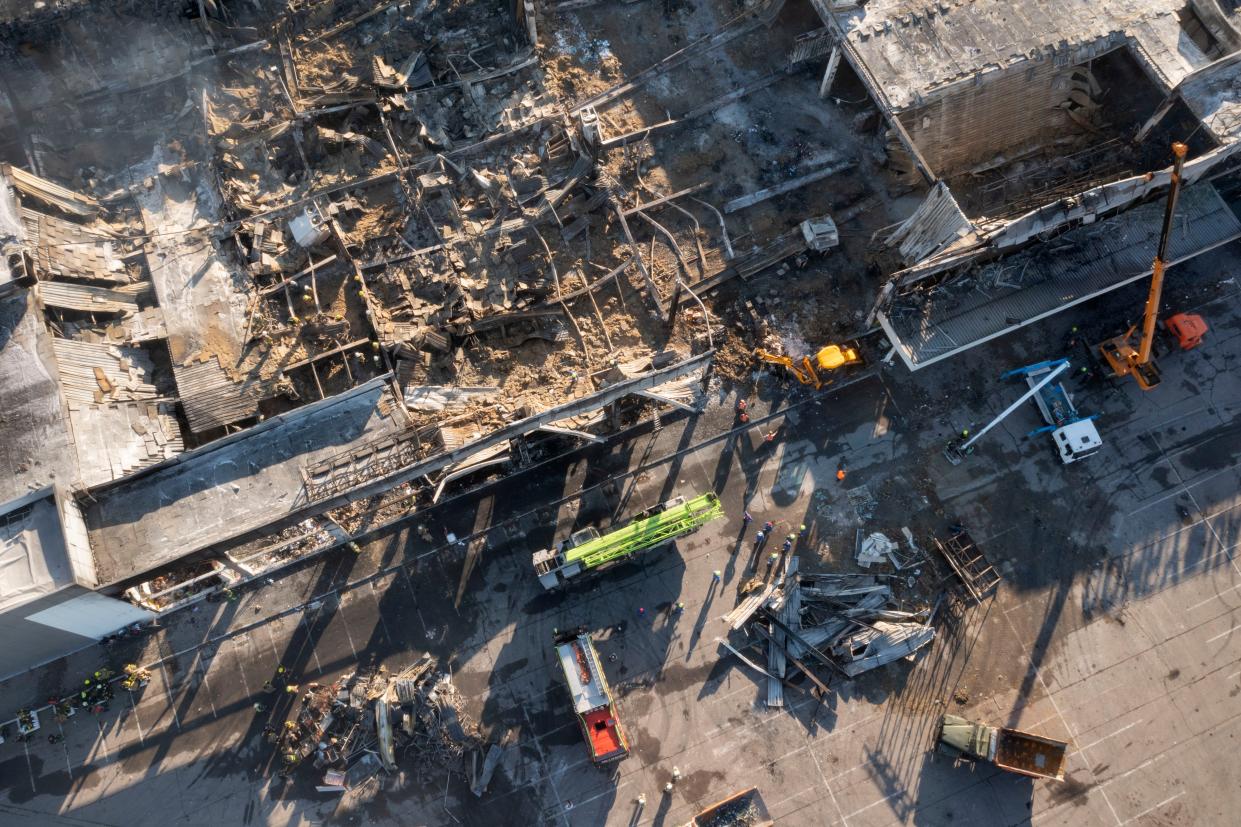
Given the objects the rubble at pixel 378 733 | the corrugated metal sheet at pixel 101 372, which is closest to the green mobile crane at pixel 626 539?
the rubble at pixel 378 733

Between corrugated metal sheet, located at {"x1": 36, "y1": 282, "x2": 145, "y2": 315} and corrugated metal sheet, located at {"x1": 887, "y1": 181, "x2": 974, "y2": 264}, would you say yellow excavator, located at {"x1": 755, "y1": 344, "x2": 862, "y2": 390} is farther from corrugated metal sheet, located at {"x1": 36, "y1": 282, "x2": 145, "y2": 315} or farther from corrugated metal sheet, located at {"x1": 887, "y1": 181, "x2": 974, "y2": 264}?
corrugated metal sheet, located at {"x1": 36, "y1": 282, "x2": 145, "y2": 315}

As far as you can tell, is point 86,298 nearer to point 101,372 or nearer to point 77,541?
point 101,372

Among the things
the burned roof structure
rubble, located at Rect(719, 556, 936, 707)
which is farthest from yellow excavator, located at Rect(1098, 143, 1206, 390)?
rubble, located at Rect(719, 556, 936, 707)

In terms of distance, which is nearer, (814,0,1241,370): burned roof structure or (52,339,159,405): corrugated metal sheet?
(52,339,159,405): corrugated metal sheet

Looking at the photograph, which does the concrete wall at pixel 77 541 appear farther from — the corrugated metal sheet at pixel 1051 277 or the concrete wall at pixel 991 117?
the concrete wall at pixel 991 117

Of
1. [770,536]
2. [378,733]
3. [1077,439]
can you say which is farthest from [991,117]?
[378,733]
